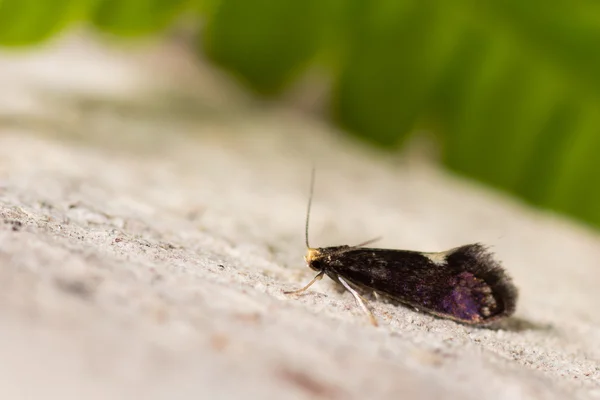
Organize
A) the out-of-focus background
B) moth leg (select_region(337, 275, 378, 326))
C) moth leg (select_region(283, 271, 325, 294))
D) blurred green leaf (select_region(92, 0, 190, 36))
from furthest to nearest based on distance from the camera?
the out-of-focus background → blurred green leaf (select_region(92, 0, 190, 36)) → moth leg (select_region(283, 271, 325, 294)) → moth leg (select_region(337, 275, 378, 326))

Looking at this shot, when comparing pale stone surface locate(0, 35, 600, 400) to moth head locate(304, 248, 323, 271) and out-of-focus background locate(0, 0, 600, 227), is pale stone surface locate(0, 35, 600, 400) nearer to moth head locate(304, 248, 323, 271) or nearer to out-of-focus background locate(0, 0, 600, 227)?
moth head locate(304, 248, 323, 271)

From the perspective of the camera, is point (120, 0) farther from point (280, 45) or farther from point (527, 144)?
point (527, 144)

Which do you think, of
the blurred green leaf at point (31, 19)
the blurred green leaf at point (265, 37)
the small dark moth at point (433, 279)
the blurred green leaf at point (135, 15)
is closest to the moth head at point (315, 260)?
the small dark moth at point (433, 279)

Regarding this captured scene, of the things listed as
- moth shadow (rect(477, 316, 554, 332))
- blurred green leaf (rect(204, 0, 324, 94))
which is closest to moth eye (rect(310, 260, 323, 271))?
moth shadow (rect(477, 316, 554, 332))

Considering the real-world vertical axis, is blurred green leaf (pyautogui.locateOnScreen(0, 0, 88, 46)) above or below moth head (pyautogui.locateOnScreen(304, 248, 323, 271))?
above

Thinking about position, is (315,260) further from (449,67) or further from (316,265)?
(449,67)

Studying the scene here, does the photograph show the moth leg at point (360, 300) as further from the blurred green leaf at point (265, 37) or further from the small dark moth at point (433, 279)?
the blurred green leaf at point (265, 37)

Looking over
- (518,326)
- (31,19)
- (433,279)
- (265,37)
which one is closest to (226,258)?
(433,279)

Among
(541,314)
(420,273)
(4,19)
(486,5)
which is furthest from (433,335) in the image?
(486,5)
